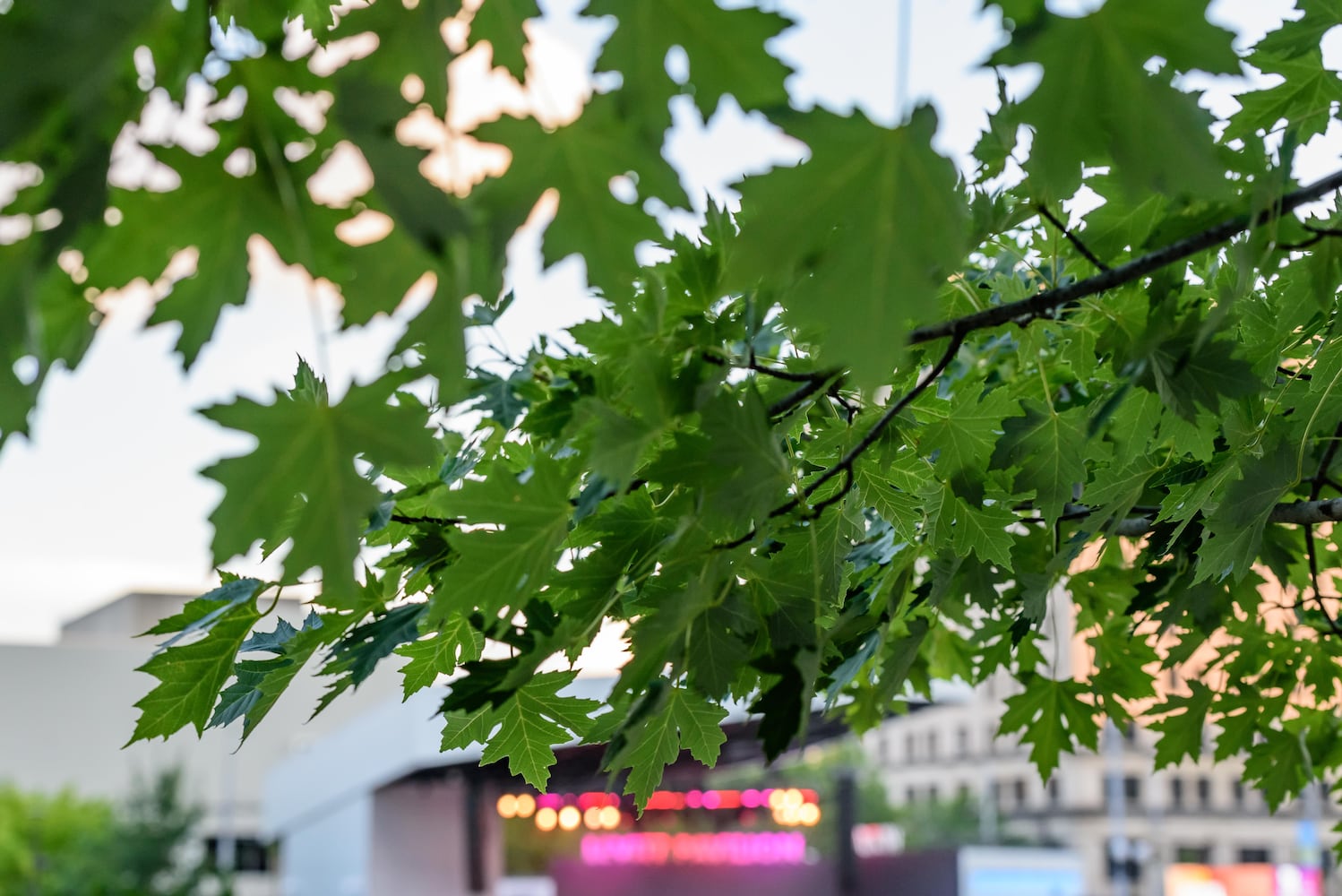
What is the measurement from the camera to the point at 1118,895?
17953mm

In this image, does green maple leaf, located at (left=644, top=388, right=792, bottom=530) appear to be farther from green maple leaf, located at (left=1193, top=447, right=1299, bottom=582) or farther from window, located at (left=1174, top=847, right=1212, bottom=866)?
window, located at (left=1174, top=847, right=1212, bottom=866)

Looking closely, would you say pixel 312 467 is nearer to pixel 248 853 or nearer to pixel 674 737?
pixel 674 737

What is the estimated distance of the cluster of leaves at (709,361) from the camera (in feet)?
1.36

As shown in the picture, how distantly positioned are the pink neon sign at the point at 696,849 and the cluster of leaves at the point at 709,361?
411 inches

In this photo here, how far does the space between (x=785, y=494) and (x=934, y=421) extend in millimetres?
279

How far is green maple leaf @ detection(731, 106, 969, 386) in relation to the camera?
0.44 m

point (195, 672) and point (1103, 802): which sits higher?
point (195, 672)

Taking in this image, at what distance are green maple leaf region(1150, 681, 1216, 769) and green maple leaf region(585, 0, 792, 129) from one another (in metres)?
1.17

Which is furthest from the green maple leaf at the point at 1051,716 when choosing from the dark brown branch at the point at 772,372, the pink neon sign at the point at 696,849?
the pink neon sign at the point at 696,849

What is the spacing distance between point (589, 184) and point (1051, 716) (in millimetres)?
1135

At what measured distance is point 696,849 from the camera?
1125cm

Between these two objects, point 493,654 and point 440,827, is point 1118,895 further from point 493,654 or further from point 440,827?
point 493,654

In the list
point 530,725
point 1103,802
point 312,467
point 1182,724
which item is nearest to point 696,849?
point 1182,724

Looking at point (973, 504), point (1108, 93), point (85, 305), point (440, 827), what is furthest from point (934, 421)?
point (440, 827)
